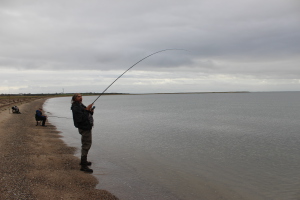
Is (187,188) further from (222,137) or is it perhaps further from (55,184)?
(222,137)

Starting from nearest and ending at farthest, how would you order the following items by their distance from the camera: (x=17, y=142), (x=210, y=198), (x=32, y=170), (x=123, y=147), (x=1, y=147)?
(x=210, y=198), (x=32, y=170), (x=1, y=147), (x=17, y=142), (x=123, y=147)

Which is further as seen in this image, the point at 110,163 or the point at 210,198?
the point at 110,163

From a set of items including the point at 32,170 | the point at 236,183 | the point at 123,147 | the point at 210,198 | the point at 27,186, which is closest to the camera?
the point at 27,186

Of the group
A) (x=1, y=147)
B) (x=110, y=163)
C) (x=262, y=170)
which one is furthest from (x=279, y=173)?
(x=1, y=147)

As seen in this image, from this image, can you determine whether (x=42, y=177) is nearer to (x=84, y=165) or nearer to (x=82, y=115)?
(x=84, y=165)

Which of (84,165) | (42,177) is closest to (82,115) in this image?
(84,165)

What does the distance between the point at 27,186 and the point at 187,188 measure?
13.8 feet

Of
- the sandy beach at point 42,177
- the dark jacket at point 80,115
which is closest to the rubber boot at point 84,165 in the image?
the sandy beach at point 42,177

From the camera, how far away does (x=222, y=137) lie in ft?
55.1

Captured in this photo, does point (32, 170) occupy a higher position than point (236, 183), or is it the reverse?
point (32, 170)

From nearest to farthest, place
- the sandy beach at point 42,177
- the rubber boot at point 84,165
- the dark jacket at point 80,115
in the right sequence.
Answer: the sandy beach at point 42,177 → the dark jacket at point 80,115 → the rubber boot at point 84,165

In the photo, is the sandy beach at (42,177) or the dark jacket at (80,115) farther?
the dark jacket at (80,115)

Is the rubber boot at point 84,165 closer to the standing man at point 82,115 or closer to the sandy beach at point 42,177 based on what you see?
the sandy beach at point 42,177

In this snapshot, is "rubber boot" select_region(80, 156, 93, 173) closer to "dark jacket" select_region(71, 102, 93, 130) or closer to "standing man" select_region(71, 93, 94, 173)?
"standing man" select_region(71, 93, 94, 173)
